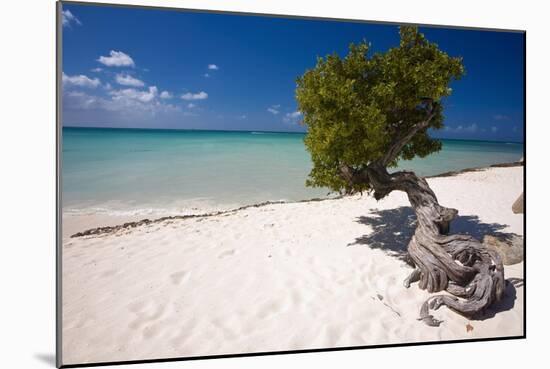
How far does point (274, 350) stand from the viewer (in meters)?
4.81

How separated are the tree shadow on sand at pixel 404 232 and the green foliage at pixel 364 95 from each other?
40.8 inches

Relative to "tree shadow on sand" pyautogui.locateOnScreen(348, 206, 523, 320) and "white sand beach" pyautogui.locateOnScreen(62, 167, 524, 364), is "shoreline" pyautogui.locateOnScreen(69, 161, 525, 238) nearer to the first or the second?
"white sand beach" pyautogui.locateOnScreen(62, 167, 524, 364)

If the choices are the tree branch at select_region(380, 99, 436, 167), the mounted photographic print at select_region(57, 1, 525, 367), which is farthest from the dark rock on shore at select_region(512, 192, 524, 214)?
the tree branch at select_region(380, 99, 436, 167)

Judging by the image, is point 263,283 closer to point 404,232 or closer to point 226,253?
→ point 226,253

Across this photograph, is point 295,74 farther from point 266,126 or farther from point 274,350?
point 274,350

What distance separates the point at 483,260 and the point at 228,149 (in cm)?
384

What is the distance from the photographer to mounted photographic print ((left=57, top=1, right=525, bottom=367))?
4.54 meters

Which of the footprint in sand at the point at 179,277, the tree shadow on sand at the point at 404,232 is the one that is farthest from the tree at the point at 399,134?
the footprint in sand at the point at 179,277

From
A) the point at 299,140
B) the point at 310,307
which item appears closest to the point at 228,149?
the point at 299,140

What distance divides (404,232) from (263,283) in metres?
2.35

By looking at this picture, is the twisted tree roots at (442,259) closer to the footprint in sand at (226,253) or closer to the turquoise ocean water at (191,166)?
the turquoise ocean water at (191,166)

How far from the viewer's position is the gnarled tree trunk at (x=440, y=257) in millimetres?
5070

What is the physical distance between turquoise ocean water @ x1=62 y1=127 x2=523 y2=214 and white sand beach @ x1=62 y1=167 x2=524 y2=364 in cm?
26

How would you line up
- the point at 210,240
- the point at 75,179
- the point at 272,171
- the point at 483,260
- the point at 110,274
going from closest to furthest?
1. the point at 75,179
2. the point at 110,274
3. the point at 483,260
4. the point at 210,240
5. the point at 272,171
